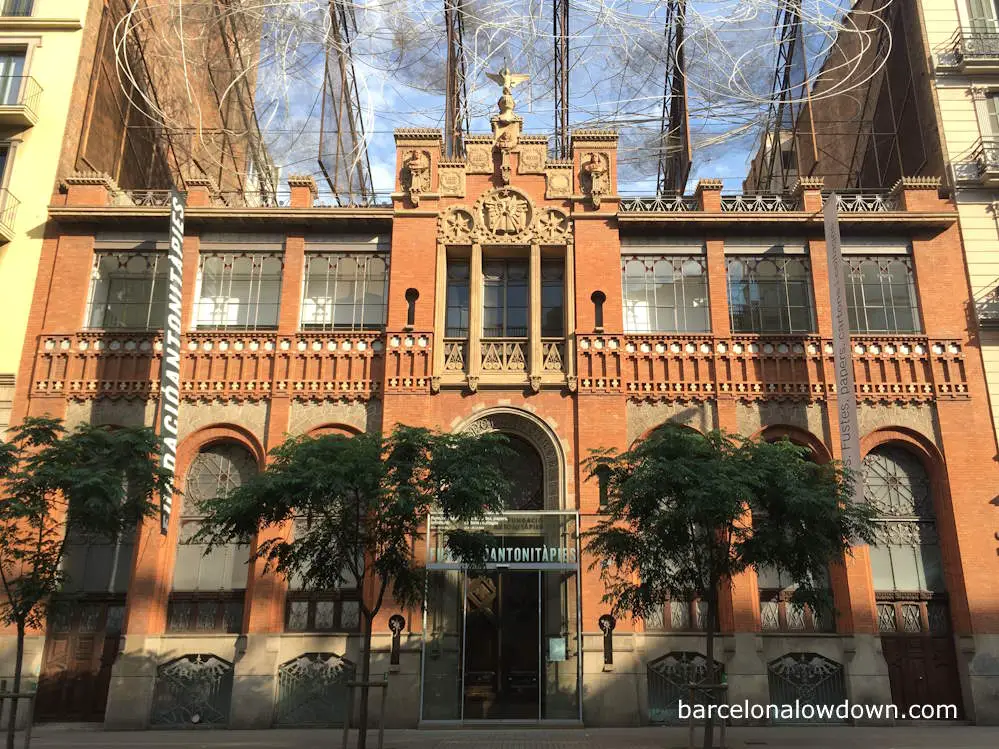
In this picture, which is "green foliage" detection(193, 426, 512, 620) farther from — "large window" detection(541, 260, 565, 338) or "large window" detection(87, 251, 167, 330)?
"large window" detection(87, 251, 167, 330)

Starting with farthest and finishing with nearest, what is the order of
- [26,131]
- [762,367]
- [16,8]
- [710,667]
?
[16,8] < [26,131] < [762,367] < [710,667]

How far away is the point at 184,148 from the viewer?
29312 millimetres

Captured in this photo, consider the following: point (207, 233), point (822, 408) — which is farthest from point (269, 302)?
point (822, 408)

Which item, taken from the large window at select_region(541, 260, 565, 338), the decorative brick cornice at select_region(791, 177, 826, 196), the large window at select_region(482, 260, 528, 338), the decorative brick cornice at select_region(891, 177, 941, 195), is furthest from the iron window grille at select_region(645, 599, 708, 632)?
the decorative brick cornice at select_region(891, 177, 941, 195)

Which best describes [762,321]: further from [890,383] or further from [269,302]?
[269,302]

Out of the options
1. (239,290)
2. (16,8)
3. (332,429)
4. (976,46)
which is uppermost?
(16,8)

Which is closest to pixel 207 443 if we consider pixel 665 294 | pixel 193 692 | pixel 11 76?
pixel 193 692

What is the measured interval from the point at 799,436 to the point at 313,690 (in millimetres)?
14130

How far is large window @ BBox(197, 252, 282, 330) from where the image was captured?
73.8 ft

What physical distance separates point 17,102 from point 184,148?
6.26 m

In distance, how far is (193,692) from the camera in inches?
758

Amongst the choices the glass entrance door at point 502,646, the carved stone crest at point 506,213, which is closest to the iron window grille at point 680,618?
the glass entrance door at point 502,646

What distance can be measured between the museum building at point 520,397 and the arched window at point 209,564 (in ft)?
0.24

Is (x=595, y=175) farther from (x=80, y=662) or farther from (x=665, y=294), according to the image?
(x=80, y=662)
